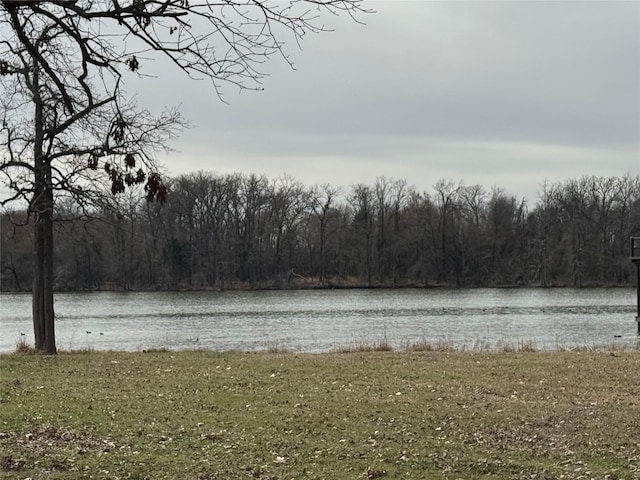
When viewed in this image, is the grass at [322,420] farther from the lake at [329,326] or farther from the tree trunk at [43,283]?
the lake at [329,326]

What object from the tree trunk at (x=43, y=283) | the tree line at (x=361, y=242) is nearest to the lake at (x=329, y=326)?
the tree trunk at (x=43, y=283)

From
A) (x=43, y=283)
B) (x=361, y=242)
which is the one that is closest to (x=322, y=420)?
(x=43, y=283)

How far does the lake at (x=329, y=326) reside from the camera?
2383 cm

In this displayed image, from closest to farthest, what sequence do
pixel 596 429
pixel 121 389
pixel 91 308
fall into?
1. pixel 596 429
2. pixel 121 389
3. pixel 91 308

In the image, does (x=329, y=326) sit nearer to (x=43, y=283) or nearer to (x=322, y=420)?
(x=43, y=283)

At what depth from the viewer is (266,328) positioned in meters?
30.3

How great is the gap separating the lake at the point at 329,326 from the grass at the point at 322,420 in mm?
8776

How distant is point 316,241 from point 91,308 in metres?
43.5

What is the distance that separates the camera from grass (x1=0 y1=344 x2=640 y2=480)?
6395 mm

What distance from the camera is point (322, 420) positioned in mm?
8234

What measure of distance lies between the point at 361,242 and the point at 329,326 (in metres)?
57.5

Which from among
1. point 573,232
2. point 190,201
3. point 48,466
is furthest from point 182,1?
point 573,232

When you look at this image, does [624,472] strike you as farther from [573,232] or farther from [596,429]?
[573,232]

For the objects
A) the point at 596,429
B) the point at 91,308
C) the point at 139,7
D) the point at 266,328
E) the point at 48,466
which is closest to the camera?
the point at 139,7
